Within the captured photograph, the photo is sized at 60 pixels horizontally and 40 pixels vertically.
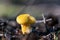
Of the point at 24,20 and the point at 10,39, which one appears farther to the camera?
the point at 24,20

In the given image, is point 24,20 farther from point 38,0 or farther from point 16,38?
point 38,0

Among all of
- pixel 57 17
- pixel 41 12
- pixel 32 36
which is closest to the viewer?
pixel 32 36

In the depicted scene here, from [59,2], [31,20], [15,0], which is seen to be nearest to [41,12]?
[59,2]

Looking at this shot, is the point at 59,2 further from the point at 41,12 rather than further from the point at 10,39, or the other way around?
the point at 10,39

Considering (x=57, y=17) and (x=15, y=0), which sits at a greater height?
(x=15, y=0)

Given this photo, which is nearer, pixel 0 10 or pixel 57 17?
pixel 57 17

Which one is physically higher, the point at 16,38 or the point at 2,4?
the point at 2,4

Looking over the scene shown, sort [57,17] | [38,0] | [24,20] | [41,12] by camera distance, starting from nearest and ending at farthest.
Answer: [24,20] < [57,17] < [41,12] < [38,0]

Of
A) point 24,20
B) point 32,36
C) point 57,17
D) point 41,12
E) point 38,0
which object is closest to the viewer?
point 32,36

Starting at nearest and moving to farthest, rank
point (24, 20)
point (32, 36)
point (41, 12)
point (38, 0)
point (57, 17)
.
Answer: point (32, 36), point (24, 20), point (57, 17), point (41, 12), point (38, 0)
